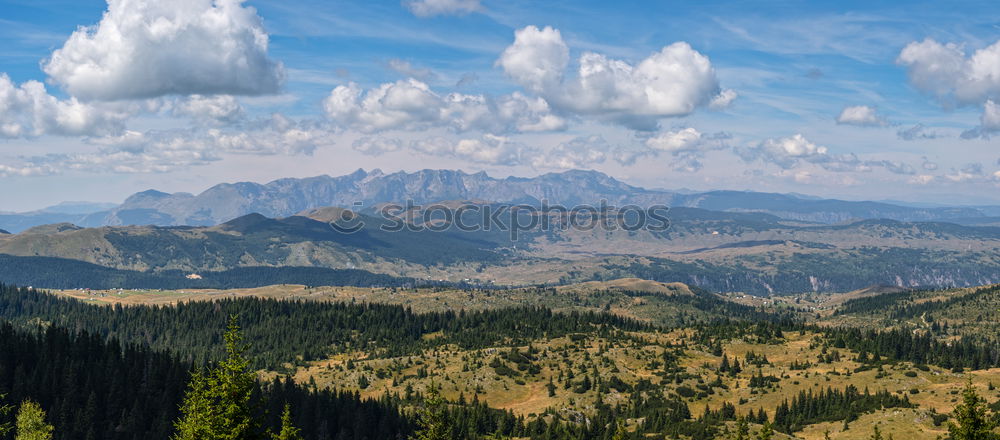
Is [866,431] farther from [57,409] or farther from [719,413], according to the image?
[57,409]

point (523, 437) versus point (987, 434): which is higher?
point (987, 434)

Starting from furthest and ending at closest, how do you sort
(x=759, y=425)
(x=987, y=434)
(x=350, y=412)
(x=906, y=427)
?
(x=350, y=412) → (x=759, y=425) → (x=906, y=427) → (x=987, y=434)

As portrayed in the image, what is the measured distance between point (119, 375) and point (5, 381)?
26.0 metres

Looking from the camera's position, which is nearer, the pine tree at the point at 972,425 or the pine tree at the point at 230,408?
the pine tree at the point at 230,408

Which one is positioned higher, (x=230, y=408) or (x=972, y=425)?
(x=230, y=408)

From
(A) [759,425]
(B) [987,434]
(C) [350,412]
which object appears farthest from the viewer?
(C) [350,412]

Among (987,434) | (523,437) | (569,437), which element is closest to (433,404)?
(987,434)

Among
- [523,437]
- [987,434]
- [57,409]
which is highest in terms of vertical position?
[987,434]

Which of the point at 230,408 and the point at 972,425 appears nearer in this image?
the point at 230,408

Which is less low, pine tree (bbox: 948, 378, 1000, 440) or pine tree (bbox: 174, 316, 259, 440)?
pine tree (bbox: 174, 316, 259, 440)

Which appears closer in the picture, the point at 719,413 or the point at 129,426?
the point at 129,426

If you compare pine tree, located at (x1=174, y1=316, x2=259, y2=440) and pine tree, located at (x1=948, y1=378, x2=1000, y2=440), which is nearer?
pine tree, located at (x1=174, y1=316, x2=259, y2=440)

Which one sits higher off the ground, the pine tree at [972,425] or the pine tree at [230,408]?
the pine tree at [230,408]

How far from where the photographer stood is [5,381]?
17875cm
